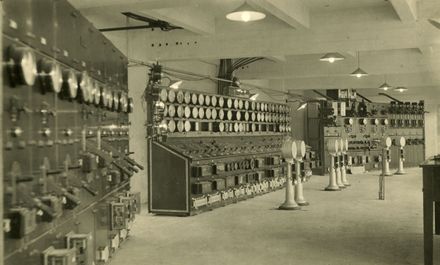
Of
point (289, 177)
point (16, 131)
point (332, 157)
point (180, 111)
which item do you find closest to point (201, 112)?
point (180, 111)

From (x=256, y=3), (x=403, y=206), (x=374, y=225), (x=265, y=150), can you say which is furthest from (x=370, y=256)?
(x=265, y=150)

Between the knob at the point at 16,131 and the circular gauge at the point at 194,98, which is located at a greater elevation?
the circular gauge at the point at 194,98

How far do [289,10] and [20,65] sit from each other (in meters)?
5.32

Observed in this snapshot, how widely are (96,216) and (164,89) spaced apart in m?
3.96

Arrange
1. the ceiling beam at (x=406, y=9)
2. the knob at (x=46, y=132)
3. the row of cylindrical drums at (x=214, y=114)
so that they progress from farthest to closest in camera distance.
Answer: the row of cylindrical drums at (x=214, y=114)
the ceiling beam at (x=406, y=9)
the knob at (x=46, y=132)

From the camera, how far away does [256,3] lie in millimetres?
6648

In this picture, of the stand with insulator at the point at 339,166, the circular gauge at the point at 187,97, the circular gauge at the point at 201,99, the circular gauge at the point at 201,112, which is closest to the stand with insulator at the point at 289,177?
the circular gauge at the point at 201,112

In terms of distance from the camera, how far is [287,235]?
273 inches

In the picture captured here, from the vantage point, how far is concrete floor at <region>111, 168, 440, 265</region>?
5691 mm

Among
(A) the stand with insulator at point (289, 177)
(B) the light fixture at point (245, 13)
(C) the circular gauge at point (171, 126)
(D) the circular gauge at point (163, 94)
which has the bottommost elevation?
(A) the stand with insulator at point (289, 177)

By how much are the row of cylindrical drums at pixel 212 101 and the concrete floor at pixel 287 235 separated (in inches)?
76.9

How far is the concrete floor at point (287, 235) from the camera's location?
5691 millimetres

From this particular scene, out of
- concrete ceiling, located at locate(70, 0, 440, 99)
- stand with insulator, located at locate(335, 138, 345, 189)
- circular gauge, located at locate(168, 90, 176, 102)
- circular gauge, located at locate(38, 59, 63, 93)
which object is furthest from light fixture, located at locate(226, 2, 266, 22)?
stand with insulator, located at locate(335, 138, 345, 189)

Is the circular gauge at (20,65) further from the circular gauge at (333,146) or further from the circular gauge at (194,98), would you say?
the circular gauge at (333,146)
